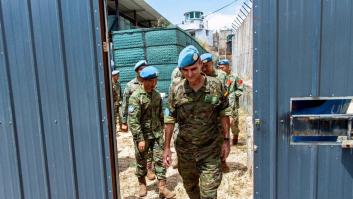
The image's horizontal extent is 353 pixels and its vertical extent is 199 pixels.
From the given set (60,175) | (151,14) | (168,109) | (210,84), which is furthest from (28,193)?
(151,14)

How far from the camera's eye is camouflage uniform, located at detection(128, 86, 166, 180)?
4.24 metres

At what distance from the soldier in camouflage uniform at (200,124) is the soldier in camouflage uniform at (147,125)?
1194 mm

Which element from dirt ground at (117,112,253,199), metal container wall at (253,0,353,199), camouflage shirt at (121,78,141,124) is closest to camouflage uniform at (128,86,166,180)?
dirt ground at (117,112,253,199)

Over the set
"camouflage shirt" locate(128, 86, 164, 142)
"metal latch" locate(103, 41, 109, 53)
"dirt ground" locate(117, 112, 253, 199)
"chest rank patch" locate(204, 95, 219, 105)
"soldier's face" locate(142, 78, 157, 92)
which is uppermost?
"metal latch" locate(103, 41, 109, 53)

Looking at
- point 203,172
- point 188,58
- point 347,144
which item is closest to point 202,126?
point 203,172

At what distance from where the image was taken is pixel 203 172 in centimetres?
301

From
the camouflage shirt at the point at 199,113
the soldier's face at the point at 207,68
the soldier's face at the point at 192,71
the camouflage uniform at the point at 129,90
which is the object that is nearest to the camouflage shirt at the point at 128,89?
the camouflage uniform at the point at 129,90

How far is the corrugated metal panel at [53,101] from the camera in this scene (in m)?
2.41

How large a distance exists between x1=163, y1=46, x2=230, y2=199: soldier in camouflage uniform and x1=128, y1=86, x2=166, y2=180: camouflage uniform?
1.20 m

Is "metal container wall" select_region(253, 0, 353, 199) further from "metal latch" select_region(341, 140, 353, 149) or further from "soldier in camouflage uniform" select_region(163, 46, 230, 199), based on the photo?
"soldier in camouflage uniform" select_region(163, 46, 230, 199)

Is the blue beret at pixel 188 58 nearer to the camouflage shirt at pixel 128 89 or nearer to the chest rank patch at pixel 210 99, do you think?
the chest rank patch at pixel 210 99

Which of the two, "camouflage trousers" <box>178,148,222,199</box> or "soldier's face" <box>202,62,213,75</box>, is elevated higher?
"soldier's face" <box>202,62,213,75</box>

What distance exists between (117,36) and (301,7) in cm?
864

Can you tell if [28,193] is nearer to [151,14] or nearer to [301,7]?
[301,7]
